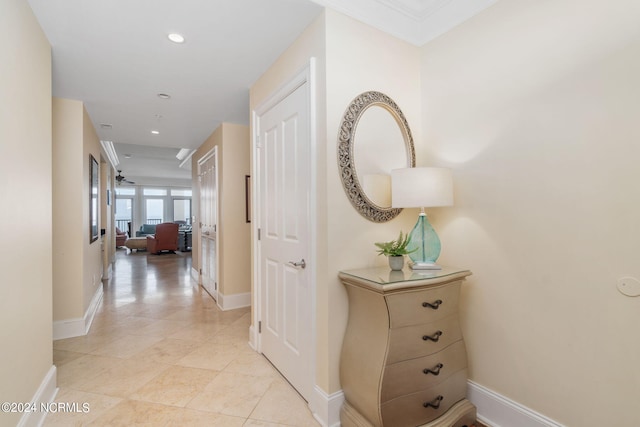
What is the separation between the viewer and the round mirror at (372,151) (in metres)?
1.82

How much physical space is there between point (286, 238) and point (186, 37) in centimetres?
155

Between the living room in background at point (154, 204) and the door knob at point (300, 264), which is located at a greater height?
the living room in background at point (154, 204)

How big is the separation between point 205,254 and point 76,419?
10.5 feet

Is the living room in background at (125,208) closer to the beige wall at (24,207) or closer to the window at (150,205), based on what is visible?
the window at (150,205)

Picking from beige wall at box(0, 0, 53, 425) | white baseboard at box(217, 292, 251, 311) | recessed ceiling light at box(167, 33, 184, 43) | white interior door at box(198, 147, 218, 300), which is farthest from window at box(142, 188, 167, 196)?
recessed ceiling light at box(167, 33, 184, 43)

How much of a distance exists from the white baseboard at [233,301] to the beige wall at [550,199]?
290 centimetres

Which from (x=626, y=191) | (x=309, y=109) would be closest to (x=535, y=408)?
(x=626, y=191)

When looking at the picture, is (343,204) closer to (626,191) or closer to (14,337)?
(626,191)

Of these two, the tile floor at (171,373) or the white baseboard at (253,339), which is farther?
the white baseboard at (253,339)

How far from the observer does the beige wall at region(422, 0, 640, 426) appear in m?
1.33

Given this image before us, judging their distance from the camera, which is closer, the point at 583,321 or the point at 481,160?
the point at 583,321

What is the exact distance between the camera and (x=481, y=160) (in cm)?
186

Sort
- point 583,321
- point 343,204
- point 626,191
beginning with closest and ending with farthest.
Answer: point 626,191, point 583,321, point 343,204

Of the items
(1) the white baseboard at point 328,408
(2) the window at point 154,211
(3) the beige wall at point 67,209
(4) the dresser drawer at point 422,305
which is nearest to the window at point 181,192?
(2) the window at point 154,211
